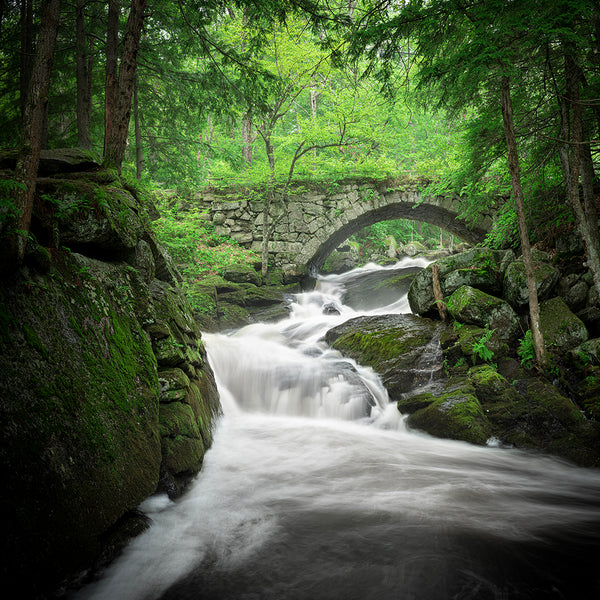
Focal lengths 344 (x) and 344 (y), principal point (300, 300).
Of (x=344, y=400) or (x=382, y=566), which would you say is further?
(x=344, y=400)

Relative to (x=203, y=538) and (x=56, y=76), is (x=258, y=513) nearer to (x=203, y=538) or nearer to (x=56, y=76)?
(x=203, y=538)

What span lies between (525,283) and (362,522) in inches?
208

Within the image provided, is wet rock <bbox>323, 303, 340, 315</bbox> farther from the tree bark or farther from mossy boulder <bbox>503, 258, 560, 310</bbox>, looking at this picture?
mossy boulder <bbox>503, 258, 560, 310</bbox>

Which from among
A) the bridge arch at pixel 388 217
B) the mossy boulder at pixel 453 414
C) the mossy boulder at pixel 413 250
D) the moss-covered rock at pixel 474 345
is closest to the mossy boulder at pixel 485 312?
the moss-covered rock at pixel 474 345

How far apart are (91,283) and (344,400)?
4.72 m

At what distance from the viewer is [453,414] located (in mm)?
5098

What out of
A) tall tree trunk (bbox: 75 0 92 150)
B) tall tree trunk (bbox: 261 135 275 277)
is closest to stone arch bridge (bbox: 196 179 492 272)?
tall tree trunk (bbox: 261 135 275 277)

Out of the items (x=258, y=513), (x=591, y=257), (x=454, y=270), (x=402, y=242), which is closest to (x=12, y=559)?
(x=258, y=513)

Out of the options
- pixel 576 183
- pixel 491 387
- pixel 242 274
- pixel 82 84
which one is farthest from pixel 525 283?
pixel 242 274

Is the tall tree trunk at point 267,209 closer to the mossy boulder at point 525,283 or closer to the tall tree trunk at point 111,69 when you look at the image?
the tall tree trunk at point 111,69

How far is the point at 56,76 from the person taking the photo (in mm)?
7645

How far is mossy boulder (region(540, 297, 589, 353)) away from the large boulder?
103 centimetres

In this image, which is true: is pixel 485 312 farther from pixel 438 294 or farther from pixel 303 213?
pixel 303 213

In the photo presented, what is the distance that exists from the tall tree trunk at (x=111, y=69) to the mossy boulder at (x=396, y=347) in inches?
233
